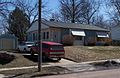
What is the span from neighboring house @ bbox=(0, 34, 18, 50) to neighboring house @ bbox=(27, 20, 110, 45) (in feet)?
19.9

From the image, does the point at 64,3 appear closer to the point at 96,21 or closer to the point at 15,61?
the point at 96,21

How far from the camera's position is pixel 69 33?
47812 mm

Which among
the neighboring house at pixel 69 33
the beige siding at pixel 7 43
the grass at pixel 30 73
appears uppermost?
the neighboring house at pixel 69 33

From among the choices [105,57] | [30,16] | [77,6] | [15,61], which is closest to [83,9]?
[77,6]

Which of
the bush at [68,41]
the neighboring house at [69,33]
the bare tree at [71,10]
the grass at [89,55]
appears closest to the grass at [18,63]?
the grass at [89,55]

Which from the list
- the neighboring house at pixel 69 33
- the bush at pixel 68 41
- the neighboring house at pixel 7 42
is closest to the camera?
the neighboring house at pixel 7 42

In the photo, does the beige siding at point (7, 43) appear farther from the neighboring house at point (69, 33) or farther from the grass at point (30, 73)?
the grass at point (30, 73)

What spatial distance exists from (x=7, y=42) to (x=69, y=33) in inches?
410

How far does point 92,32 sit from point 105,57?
18576mm

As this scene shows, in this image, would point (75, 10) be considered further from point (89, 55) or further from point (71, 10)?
point (89, 55)

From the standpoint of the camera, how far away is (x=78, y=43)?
48656 millimetres

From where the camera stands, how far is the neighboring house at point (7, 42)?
43.2 m

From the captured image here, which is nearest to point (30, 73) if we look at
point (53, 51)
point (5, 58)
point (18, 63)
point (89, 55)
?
point (18, 63)

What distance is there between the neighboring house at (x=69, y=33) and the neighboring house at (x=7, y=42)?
19.9ft
